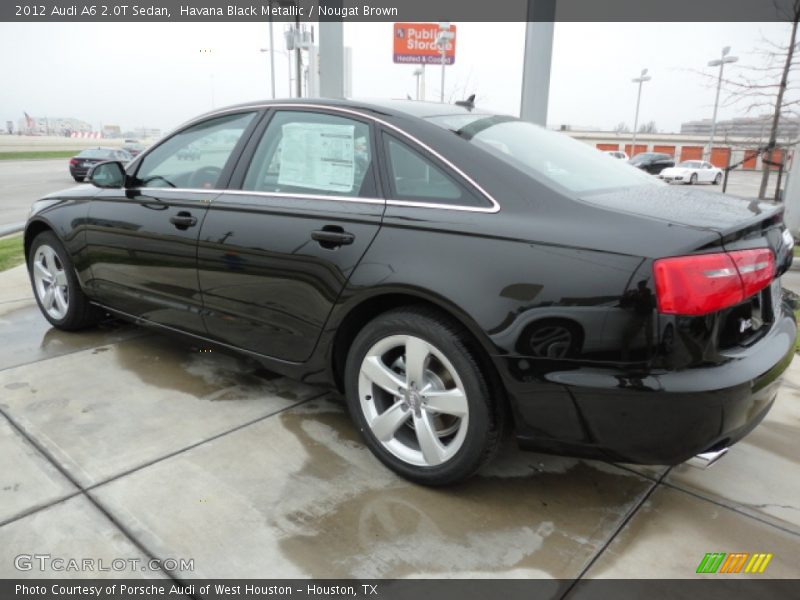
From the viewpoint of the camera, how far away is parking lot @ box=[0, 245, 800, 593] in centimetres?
211

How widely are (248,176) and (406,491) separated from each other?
68.7 inches

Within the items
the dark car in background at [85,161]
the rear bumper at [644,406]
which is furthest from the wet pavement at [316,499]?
the dark car in background at [85,161]

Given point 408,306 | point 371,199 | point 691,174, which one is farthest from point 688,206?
point 691,174

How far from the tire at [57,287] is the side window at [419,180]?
2.72 meters

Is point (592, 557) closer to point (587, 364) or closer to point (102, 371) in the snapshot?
point (587, 364)

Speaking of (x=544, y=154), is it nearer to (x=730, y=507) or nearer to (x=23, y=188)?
(x=730, y=507)

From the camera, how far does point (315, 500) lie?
243 centimetres

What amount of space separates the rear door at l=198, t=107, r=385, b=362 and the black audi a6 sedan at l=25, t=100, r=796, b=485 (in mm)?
10

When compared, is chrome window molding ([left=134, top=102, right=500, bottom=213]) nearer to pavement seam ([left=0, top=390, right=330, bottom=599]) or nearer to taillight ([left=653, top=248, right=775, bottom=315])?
taillight ([left=653, top=248, right=775, bottom=315])

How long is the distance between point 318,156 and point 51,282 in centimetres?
268

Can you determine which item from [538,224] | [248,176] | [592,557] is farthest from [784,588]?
[248,176]

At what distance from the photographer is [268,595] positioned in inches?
76.7

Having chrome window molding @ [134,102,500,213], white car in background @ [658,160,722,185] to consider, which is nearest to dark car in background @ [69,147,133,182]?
chrome window molding @ [134,102,500,213]

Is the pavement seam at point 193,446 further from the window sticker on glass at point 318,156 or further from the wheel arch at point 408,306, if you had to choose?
the window sticker on glass at point 318,156
